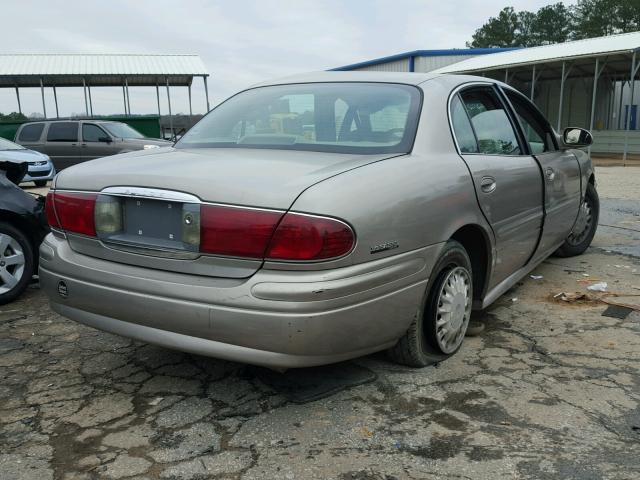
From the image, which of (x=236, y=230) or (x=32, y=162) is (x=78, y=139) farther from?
(x=236, y=230)

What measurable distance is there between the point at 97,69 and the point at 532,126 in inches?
1005

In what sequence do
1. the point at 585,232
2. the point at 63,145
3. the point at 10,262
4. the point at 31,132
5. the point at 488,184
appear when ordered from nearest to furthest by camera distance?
the point at 488,184 < the point at 10,262 < the point at 585,232 < the point at 63,145 < the point at 31,132

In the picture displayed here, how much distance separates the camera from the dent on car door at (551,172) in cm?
409

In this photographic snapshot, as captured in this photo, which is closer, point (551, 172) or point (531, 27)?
point (551, 172)

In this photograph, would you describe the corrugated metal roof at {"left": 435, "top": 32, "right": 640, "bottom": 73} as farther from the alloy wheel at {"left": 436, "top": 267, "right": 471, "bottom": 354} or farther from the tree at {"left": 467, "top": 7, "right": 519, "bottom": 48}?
the tree at {"left": 467, "top": 7, "right": 519, "bottom": 48}

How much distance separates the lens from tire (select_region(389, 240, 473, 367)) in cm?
286

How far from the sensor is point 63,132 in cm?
1680

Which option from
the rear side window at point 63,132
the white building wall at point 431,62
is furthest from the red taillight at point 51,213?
the white building wall at point 431,62

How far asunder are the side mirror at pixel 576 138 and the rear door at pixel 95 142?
13.5 meters

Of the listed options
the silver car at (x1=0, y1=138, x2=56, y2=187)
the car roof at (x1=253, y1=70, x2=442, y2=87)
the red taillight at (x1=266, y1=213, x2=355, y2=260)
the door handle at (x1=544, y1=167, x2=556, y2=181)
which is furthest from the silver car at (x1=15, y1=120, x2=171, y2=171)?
the red taillight at (x1=266, y1=213, x2=355, y2=260)

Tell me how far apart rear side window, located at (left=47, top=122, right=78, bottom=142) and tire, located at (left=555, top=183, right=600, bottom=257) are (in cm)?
1468

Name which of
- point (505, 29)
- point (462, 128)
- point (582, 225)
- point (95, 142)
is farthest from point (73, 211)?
point (505, 29)

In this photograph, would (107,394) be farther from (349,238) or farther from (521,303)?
(521,303)

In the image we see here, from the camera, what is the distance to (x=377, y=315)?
8.05 feet
